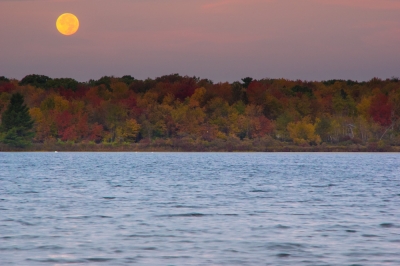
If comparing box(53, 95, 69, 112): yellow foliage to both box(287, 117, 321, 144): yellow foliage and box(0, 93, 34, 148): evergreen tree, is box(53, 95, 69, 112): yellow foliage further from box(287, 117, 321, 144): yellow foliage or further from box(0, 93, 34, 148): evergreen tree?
box(287, 117, 321, 144): yellow foliage

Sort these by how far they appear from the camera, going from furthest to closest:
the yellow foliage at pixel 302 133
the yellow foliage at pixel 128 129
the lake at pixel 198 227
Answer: the yellow foliage at pixel 302 133 → the yellow foliage at pixel 128 129 → the lake at pixel 198 227

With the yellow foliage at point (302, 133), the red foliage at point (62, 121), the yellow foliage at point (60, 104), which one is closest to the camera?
the red foliage at point (62, 121)

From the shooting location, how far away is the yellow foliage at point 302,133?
595 feet

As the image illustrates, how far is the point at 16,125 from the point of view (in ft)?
532

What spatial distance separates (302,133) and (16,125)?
230ft

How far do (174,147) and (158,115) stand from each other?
9.20m

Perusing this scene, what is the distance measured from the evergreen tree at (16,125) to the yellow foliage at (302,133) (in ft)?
211

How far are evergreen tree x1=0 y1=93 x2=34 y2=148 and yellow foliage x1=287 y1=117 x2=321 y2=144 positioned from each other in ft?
211

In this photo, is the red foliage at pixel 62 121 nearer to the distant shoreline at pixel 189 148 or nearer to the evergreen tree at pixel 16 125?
the distant shoreline at pixel 189 148

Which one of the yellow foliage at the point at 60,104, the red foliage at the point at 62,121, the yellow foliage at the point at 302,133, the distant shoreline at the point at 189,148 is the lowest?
the distant shoreline at the point at 189,148

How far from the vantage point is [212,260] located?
1998cm

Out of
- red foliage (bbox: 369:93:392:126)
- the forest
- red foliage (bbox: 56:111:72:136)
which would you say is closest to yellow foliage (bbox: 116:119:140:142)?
the forest

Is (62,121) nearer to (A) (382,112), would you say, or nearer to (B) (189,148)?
(B) (189,148)

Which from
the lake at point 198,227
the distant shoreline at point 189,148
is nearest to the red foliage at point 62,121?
the distant shoreline at point 189,148
